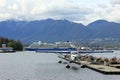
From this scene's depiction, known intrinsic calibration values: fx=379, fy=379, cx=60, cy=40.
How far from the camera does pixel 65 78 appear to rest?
65.8 m

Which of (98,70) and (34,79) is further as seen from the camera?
(98,70)

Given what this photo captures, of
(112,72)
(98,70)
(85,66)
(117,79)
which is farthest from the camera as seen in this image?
(85,66)

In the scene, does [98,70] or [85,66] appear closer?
[98,70]

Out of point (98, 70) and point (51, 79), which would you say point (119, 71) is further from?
point (51, 79)

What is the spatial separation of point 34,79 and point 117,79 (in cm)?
1398

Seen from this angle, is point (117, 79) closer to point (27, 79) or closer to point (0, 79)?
point (27, 79)

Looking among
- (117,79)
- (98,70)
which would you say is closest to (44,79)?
(117,79)

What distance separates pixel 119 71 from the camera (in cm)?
7088

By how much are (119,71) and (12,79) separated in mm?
20155

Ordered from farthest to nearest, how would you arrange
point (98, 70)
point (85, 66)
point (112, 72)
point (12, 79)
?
point (85, 66), point (98, 70), point (112, 72), point (12, 79)

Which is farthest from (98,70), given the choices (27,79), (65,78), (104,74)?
(27,79)

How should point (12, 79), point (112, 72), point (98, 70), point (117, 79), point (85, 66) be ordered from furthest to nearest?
1. point (85, 66)
2. point (98, 70)
3. point (112, 72)
4. point (12, 79)
5. point (117, 79)

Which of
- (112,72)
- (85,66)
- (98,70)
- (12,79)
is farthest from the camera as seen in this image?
(85,66)

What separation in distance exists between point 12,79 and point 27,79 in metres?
2.66
